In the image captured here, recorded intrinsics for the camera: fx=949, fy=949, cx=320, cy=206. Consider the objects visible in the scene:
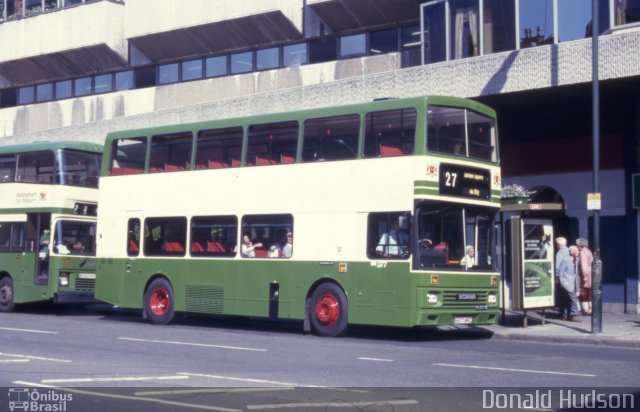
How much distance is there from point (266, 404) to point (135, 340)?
26.6 feet

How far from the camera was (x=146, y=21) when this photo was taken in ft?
121

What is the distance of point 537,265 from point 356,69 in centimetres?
1347

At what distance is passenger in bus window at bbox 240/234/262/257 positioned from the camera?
20406 millimetres

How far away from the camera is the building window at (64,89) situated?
1628 inches

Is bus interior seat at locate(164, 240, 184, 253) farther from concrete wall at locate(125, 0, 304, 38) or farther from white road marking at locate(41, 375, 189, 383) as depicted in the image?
concrete wall at locate(125, 0, 304, 38)

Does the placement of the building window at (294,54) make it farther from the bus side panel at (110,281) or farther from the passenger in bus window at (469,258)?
the passenger in bus window at (469,258)

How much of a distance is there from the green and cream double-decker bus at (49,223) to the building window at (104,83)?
1350 cm

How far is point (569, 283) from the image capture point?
70.7 ft

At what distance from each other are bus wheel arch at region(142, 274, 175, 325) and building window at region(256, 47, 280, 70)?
47.4ft

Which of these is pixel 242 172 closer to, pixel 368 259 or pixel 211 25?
pixel 368 259

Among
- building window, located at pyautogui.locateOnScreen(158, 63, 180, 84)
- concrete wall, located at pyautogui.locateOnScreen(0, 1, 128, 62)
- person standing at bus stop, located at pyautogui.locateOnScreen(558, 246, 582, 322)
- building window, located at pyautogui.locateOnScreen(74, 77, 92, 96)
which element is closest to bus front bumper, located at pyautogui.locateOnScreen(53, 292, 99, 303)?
person standing at bus stop, located at pyautogui.locateOnScreen(558, 246, 582, 322)

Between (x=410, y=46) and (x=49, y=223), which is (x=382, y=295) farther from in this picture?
(x=410, y=46)

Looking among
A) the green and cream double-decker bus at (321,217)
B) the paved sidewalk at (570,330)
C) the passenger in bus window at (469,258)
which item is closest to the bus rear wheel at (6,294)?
the green and cream double-decker bus at (321,217)

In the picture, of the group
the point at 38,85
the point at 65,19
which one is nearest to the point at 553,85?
the point at 65,19
